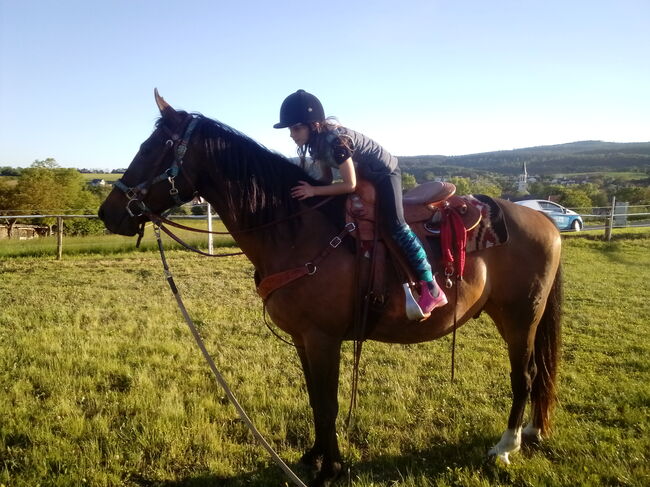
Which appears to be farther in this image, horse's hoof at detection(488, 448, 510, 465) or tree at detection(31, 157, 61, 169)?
tree at detection(31, 157, 61, 169)

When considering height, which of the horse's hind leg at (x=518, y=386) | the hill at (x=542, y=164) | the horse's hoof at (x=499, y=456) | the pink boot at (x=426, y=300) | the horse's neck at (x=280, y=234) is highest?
the hill at (x=542, y=164)

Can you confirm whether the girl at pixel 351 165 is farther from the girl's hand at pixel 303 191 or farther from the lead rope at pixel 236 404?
the lead rope at pixel 236 404

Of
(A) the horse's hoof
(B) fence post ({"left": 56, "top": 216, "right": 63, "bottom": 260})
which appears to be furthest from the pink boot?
(B) fence post ({"left": 56, "top": 216, "right": 63, "bottom": 260})

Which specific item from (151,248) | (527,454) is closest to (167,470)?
(527,454)

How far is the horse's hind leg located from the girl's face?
2.30m

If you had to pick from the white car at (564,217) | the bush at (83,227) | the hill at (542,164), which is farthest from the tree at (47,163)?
the hill at (542,164)

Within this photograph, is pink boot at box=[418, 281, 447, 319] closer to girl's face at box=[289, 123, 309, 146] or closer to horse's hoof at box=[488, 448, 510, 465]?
girl's face at box=[289, 123, 309, 146]

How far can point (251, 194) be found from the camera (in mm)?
2586

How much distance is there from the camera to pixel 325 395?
107 inches

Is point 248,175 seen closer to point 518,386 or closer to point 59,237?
point 518,386

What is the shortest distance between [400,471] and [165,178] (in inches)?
106

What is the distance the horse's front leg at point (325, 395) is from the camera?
2.63m

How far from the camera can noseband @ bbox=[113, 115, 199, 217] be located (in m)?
2.47

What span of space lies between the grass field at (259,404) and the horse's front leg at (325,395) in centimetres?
20
